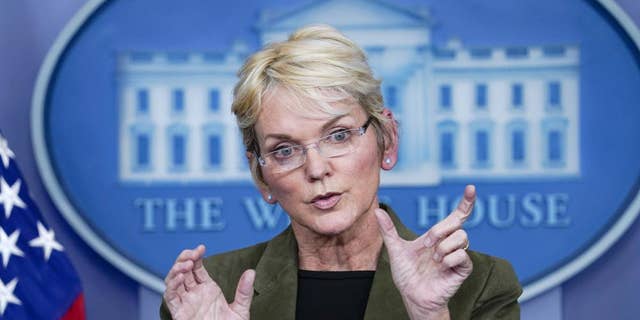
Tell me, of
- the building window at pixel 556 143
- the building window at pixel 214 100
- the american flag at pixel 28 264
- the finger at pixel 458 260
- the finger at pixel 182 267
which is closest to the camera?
the finger at pixel 458 260

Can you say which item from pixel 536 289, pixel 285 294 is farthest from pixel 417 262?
pixel 536 289

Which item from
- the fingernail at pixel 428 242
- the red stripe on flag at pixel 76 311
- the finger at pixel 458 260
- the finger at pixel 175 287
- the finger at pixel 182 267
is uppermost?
the fingernail at pixel 428 242

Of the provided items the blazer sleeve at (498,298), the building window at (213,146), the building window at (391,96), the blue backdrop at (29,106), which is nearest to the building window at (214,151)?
the building window at (213,146)

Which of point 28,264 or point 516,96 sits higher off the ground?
point 516,96

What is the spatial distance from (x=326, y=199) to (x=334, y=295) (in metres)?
0.23

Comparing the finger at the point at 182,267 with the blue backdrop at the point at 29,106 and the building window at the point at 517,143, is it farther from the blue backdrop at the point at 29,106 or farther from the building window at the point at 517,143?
the building window at the point at 517,143

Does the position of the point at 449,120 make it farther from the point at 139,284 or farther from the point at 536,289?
the point at 139,284

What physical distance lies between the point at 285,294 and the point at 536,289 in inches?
42.6

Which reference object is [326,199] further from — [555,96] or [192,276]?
[555,96]

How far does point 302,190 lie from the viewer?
184 cm

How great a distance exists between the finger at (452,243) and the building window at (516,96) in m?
1.29

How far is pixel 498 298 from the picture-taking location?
1858mm

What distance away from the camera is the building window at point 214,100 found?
9.54ft

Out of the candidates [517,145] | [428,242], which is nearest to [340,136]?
[428,242]
